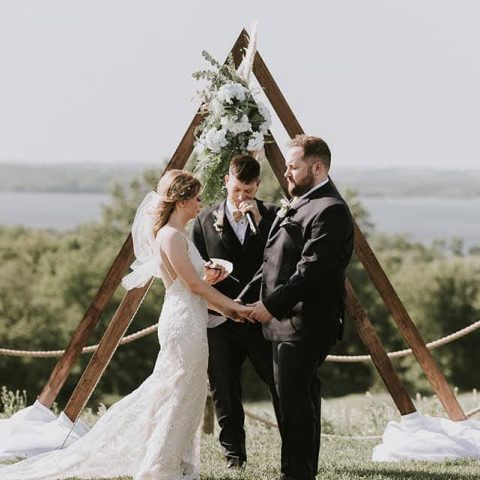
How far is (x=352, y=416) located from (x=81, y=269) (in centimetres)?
2242

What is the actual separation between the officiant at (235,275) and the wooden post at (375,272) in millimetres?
730

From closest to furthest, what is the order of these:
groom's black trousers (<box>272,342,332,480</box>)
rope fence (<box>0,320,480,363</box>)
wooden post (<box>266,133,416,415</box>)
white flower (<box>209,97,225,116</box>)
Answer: groom's black trousers (<box>272,342,332,480</box>) < white flower (<box>209,97,225,116</box>) < wooden post (<box>266,133,416,415</box>) < rope fence (<box>0,320,480,363</box>)

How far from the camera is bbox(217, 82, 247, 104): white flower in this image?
683 cm

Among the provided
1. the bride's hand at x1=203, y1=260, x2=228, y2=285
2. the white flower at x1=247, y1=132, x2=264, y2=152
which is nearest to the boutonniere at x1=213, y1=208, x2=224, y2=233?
the white flower at x1=247, y1=132, x2=264, y2=152

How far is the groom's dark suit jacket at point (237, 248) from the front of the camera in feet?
21.5

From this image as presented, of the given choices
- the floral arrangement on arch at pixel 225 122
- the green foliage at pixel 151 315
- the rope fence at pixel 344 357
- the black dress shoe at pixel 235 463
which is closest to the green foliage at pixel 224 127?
the floral arrangement on arch at pixel 225 122

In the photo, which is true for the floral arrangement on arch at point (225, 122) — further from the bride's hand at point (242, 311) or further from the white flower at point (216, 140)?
the bride's hand at point (242, 311)

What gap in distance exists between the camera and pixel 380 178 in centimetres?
4481

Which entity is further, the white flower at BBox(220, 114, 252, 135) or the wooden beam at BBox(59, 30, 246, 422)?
the wooden beam at BBox(59, 30, 246, 422)

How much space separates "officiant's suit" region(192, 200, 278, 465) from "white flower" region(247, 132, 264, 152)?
0.37 meters

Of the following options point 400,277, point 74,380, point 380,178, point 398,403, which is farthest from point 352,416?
point 380,178

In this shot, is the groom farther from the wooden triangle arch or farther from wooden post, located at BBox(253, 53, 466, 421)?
wooden post, located at BBox(253, 53, 466, 421)

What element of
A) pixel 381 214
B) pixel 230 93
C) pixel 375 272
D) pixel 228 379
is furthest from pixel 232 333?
pixel 381 214

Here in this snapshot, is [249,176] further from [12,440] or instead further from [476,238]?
[476,238]
